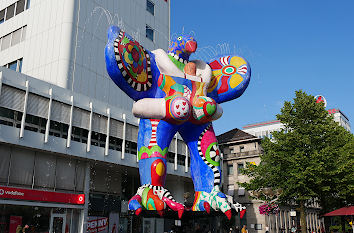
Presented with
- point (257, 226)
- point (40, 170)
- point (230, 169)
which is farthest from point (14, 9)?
point (257, 226)

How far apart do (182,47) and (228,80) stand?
133 centimetres

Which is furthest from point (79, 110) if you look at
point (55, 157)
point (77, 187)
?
point (77, 187)

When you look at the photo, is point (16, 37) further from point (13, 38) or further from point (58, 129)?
point (58, 129)

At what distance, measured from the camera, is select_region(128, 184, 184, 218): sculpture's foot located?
20.9 ft

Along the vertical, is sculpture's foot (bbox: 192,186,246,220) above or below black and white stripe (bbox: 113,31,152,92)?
below

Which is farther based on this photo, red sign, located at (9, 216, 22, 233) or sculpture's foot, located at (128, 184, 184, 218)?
red sign, located at (9, 216, 22, 233)

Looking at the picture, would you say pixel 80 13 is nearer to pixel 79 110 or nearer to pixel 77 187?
pixel 79 110

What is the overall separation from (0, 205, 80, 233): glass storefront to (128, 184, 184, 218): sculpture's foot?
11830mm

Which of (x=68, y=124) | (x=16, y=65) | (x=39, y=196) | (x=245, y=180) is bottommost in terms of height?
(x=39, y=196)

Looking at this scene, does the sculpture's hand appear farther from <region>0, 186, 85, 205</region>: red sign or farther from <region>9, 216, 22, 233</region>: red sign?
<region>9, 216, 22, 233</region>: red sign

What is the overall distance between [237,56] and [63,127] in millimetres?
13752

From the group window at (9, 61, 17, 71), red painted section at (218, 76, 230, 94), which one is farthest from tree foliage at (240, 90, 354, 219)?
window at (9, 61, 17, 71)

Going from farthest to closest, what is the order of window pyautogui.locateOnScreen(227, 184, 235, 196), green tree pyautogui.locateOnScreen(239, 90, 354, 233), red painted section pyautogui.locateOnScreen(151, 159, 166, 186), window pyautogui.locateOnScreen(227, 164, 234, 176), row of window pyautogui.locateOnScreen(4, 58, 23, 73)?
window pyautogui.locateOnScreen(227, 164, 234, 176) → window pyautogui.locateOnScreen(227, 184, 235, 196) → row of window pyautogui.locateOnScreen(4, 58, 23, 73) → green tree pyautogui.locateOnScreen(239, 90, 354, 233) → red painted section pyautogui.locateOnScreen(151, 159, 166, 186)

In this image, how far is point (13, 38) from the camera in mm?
28062
